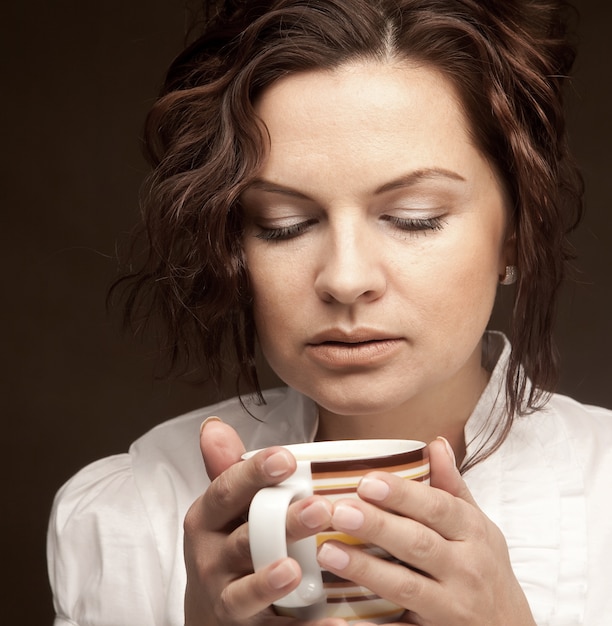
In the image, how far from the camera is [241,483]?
3.55ft

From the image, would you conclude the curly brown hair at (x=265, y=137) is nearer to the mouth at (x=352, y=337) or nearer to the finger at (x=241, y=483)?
the mouth at (x=352, y=337)

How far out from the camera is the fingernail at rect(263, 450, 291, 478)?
103 centimetres

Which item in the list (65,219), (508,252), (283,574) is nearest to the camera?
(283,574)

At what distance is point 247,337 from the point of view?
1.62 m

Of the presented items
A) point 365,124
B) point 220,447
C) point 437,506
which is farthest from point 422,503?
point 365,124

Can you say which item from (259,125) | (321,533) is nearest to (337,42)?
(259,125)

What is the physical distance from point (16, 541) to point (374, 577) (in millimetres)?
1431

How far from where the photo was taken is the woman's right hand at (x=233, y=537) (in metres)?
1.02

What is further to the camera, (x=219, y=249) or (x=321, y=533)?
(x=219, y=249)

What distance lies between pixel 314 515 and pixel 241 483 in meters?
0.10

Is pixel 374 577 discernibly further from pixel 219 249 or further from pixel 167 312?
pixel 167 312

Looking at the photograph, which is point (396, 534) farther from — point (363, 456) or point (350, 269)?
point (350, 269)

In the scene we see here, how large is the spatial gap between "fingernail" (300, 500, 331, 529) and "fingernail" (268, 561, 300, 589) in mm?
37

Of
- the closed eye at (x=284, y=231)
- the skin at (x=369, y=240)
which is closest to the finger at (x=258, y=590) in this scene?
the skin at (x=369, y=240)
